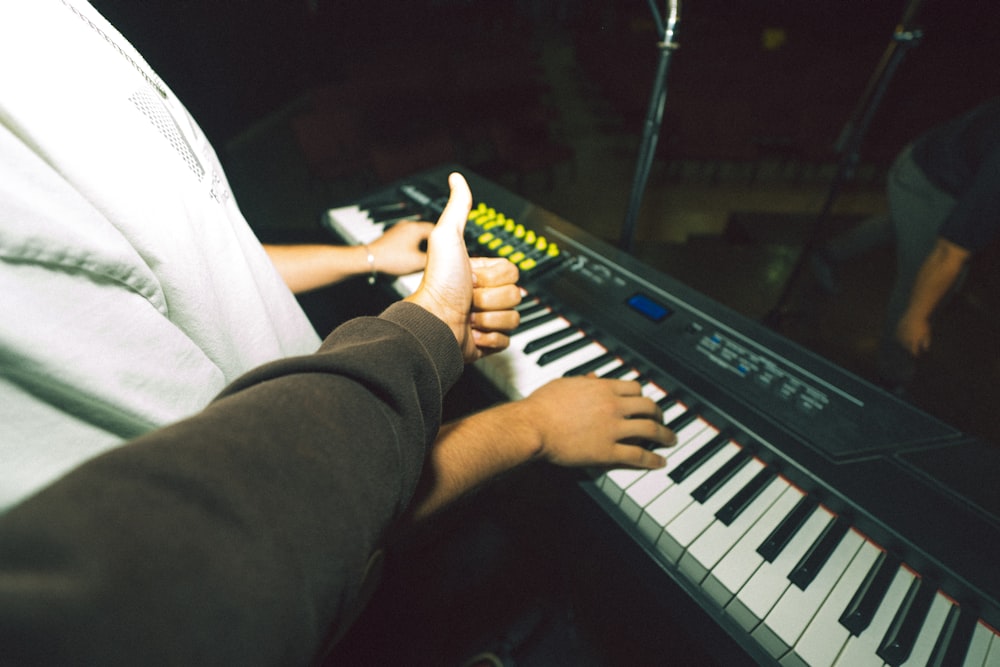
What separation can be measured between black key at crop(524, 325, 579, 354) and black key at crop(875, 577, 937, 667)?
2.66 feet

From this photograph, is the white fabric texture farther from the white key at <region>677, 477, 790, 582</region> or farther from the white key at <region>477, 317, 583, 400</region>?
the white key at <region>677, 477, 790, 582</region>

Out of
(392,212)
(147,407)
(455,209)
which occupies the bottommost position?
(392,212)

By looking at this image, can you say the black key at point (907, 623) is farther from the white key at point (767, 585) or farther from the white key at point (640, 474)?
the white key at point (640, 474)

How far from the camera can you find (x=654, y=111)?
1212 mm

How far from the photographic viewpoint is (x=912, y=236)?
1.96 metres

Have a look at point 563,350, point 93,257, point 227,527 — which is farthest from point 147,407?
point 563,350

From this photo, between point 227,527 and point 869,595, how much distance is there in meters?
0.95

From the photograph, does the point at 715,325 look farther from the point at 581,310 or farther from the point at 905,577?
the point at 905,577

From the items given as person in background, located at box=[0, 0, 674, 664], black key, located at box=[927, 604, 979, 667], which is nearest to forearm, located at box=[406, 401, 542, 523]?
person in background, located at box=[0, 0, 674, 664]

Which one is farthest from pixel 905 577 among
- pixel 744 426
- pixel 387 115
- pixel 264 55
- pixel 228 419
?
pixel 264 55

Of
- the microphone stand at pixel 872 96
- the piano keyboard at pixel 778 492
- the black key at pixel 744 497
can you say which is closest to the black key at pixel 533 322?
the piano keyboard at pixel 778 492

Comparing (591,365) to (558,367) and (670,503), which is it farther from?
(670,503)

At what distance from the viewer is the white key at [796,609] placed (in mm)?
672

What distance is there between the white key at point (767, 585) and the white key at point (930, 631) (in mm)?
170
